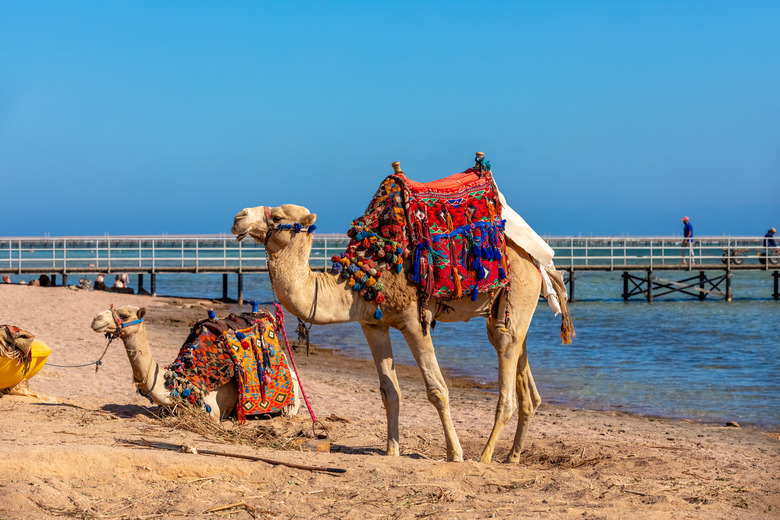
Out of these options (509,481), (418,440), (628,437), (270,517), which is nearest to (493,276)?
(509,481)

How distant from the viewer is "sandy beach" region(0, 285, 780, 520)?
518cm

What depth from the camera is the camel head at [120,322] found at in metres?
7.75

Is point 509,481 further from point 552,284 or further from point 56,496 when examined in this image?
point 56,496

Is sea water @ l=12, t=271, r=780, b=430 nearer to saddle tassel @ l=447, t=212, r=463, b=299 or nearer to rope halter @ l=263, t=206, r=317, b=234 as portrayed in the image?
saddle tassel @ l=447, t=212, r=463, b=299

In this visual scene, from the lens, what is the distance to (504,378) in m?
7.00

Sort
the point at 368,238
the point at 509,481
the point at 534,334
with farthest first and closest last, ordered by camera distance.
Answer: the point at 534,334 < the point at 368,238 < the point at 509,481

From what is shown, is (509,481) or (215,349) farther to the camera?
(215,349)

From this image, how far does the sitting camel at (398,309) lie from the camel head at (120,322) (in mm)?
2210

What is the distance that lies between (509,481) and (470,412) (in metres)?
4.55

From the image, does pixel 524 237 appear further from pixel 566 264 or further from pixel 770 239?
pixel 770 239

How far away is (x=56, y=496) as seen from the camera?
16.6 ft

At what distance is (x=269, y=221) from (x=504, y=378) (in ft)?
8.00

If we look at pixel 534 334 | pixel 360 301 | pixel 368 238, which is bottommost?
pixel 534 334

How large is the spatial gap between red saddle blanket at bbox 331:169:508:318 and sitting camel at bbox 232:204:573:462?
0.13 metres
